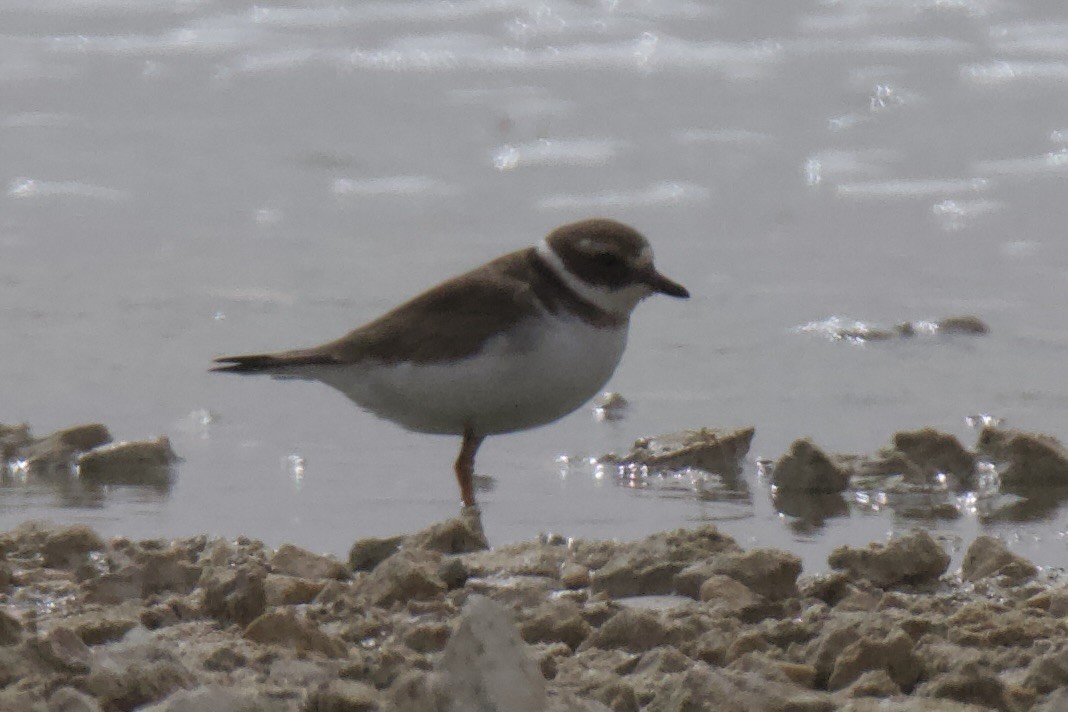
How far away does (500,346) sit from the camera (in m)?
5.05

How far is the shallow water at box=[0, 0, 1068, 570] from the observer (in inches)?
221

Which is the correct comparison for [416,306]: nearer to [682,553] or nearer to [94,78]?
[682,553]

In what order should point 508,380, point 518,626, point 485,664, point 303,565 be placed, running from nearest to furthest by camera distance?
point 485,664, point 518,626, point 303,565, point 508,380

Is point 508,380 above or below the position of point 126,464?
above

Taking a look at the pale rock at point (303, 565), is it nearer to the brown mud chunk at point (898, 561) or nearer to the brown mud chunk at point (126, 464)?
the brown mud chunk at point (898, 561)

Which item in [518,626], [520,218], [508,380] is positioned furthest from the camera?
[520,218]

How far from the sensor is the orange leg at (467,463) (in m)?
5.21

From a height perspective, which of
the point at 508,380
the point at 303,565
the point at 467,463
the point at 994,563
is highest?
the point at 508,380

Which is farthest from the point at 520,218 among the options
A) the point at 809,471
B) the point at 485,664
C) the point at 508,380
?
the point at 485,664

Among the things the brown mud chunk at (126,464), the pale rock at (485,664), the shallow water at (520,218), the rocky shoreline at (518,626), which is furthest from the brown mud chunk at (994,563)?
the brown mud chunk at (126,464)

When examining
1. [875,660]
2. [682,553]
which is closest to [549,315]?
[682,553]

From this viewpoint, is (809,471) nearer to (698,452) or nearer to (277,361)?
(698,452)

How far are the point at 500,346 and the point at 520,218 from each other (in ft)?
11.3

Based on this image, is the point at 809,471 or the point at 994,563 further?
the point at 809,471
